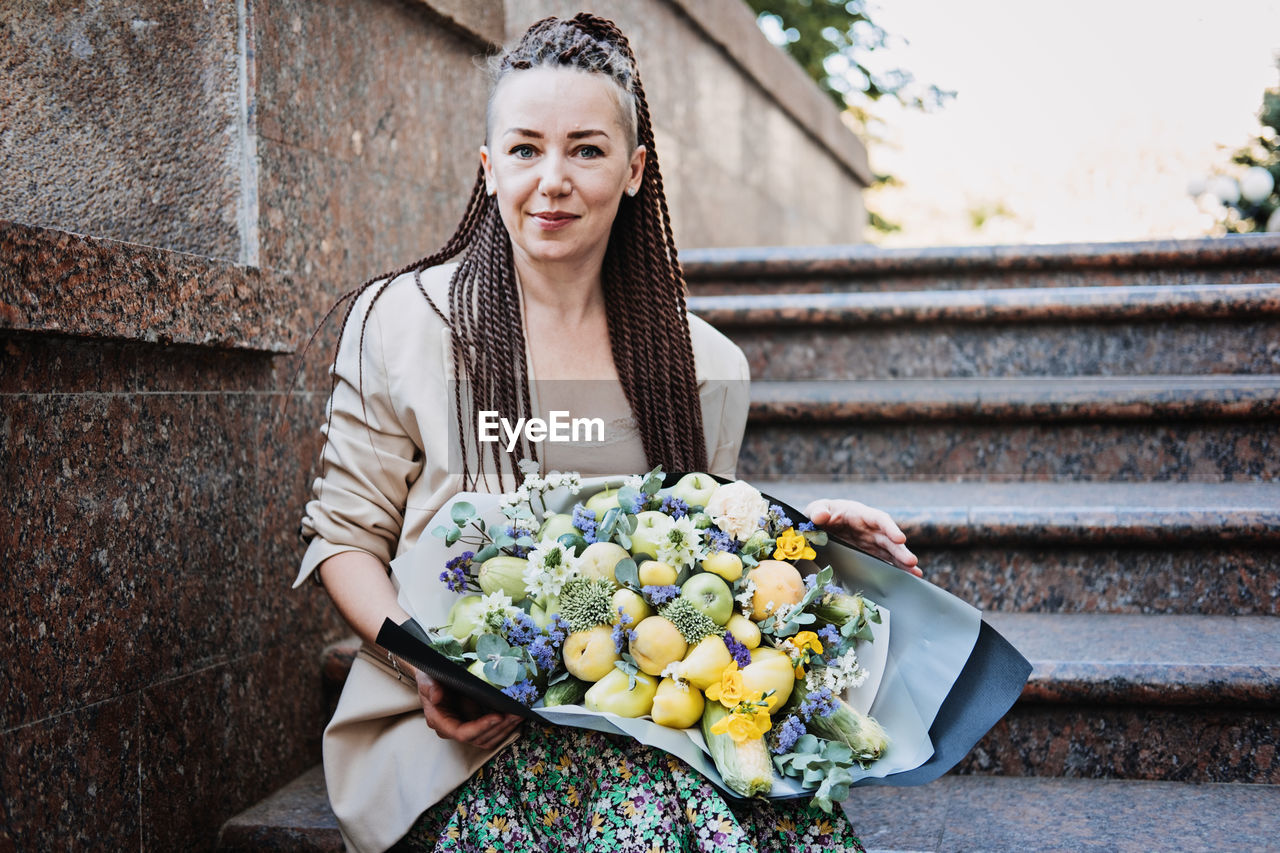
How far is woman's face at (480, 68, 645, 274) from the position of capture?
1.91 meters

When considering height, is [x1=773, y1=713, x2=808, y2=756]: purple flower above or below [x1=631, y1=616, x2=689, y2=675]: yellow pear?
below

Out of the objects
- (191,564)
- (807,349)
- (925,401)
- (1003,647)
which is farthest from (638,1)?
(1003,647)

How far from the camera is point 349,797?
1.82 metres

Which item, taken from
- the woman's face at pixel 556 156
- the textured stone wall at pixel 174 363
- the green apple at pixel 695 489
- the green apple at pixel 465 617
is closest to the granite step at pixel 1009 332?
the textured stone wall at pixel 174 363

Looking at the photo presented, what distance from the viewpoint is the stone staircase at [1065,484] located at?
2.26 m

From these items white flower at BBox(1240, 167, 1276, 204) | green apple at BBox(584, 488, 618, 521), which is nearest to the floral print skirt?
green apple at BBox(584, 488, 618, 521)

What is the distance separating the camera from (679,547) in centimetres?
159

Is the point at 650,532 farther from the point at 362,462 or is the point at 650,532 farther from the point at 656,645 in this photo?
the point at 362,462

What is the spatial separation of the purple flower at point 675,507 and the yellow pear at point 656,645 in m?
0.19

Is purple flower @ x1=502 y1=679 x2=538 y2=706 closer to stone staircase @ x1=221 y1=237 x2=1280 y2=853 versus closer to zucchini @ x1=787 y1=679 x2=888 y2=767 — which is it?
zucchini @ x1=787 y1=679 x2=888 y2=767

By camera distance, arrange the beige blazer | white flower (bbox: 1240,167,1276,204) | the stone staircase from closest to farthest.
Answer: the beige blazer → the stone staircase → white flower (bbox: 1240,167,1276,204)

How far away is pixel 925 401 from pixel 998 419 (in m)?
0.23

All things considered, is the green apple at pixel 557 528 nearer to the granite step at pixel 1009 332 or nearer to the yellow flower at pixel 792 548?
the yellow flower at pixel 792 548

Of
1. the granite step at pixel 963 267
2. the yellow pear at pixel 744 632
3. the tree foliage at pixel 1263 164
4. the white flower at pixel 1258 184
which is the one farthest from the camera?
the white flower at pixel 1258 184
